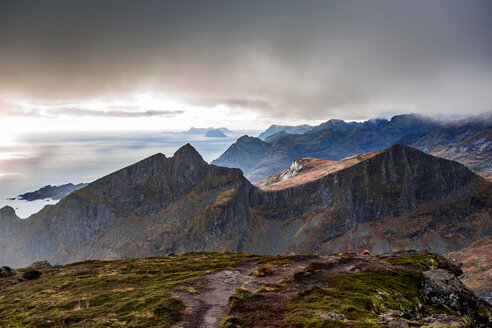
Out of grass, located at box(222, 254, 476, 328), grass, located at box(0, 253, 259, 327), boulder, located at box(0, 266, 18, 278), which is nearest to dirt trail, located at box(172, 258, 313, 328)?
grass, located at box(0, 253, 259, 327)

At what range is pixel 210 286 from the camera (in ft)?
154

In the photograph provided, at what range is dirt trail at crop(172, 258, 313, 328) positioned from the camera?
103 feet

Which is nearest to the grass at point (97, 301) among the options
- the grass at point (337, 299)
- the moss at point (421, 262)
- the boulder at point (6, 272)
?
the grass at point (337, 299)

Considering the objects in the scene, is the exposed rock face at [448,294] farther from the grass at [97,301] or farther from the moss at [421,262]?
the grass at [97,301]

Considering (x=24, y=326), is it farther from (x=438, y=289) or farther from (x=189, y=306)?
Result: (x=438, y=289)

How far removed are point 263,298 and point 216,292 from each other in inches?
399

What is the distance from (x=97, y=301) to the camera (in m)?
40.3

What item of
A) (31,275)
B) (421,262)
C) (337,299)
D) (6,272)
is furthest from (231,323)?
(6,272)

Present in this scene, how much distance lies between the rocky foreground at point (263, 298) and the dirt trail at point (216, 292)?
0.42 feet

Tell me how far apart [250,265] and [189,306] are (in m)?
34.3

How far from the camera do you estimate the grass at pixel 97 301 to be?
3092cm

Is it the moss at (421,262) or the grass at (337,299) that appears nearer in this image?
the grass at (337,299)

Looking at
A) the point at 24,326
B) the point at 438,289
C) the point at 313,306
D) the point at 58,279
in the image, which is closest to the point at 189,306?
Result: the point at 313,306

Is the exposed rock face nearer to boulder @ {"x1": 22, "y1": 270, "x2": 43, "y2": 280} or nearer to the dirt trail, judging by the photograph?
the dirt trail
